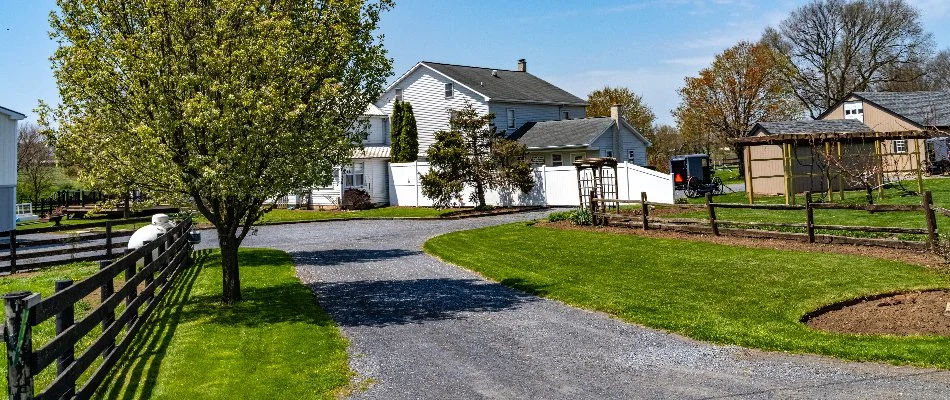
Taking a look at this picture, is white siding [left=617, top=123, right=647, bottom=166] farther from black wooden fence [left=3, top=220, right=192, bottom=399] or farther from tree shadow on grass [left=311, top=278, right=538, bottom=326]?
black wooden fence [left=3, top=220, right=192, bottom=399]

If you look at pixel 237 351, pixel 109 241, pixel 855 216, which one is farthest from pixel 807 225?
pixel 109 241

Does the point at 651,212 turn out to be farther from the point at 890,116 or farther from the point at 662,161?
the point at 662,161

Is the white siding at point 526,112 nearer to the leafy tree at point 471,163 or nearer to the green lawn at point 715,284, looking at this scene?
the leafy tree at point 471,163

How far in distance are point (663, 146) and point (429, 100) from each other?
37089 mm

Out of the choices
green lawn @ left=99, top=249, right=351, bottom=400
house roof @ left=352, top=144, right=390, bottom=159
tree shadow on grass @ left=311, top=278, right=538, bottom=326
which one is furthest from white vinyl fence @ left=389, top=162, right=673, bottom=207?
green lawn @ left=99, top=249, right=351, bottom=400

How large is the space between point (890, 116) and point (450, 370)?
54.2 m

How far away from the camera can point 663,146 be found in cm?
7688

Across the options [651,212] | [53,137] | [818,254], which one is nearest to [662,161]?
[651,212]

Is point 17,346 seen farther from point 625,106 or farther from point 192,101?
point 625,106

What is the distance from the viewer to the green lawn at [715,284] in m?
→ 9.47

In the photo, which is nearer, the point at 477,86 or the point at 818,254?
the point at 818,254

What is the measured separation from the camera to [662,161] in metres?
65.0

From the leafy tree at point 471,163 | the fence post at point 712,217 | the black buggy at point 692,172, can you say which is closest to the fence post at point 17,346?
the fence post at point 712,217

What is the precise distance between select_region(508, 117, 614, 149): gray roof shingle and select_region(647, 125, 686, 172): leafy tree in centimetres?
1944
